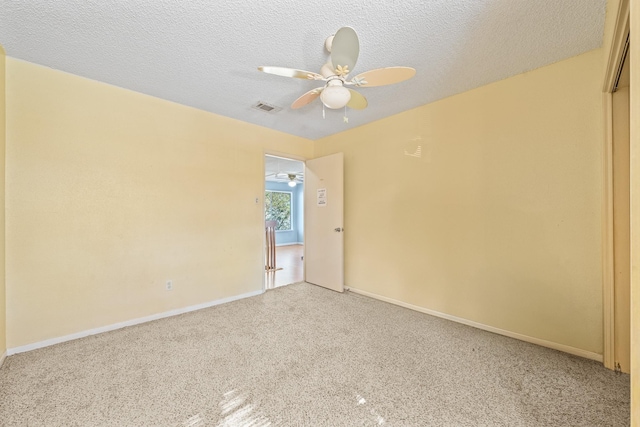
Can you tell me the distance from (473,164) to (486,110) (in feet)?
1.73

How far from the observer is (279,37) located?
186cm

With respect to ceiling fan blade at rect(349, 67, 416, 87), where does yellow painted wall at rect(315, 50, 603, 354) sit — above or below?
below

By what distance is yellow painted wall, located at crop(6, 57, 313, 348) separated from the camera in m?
2.19

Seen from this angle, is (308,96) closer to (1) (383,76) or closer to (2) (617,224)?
(1) (383,76)

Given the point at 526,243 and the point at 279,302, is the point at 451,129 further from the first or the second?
the point at 279,302

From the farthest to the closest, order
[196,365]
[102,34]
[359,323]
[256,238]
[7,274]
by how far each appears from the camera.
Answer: [256,238] < [359,323] < [7,274] < [196,365] < [102,34]

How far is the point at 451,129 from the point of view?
2.79 m

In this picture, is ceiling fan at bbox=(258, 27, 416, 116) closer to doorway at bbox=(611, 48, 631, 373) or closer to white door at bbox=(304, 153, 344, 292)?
doorway at bbox=(611, 48, 631, 373)

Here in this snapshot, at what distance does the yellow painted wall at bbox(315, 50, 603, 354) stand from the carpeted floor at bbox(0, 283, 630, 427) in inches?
14.7

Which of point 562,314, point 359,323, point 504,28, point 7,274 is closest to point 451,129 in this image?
point 504,28

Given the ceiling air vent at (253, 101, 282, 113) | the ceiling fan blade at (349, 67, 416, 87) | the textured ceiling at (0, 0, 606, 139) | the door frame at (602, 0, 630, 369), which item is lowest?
the door frame at (602, 0, 630, 369)

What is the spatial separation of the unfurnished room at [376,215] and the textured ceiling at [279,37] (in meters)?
0.02

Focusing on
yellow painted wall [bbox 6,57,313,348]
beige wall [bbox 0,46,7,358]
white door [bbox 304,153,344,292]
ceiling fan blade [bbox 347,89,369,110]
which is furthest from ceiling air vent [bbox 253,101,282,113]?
beige wall [bbox 0,46,7,358]

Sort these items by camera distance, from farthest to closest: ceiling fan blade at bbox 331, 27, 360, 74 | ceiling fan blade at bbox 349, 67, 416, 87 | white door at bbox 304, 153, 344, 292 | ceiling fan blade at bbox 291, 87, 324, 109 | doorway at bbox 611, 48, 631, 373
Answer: white door at bbox 304, 153, 344, 292 → ceiling fan blade at bbox 291, 87, 324, 109 → doorway at bbox 611, 48, 631, 373 → ceiling fan blade at bbox 349, 67, 416, 87 → ceiling fan blade at bbox 331, 27, 360, 74
